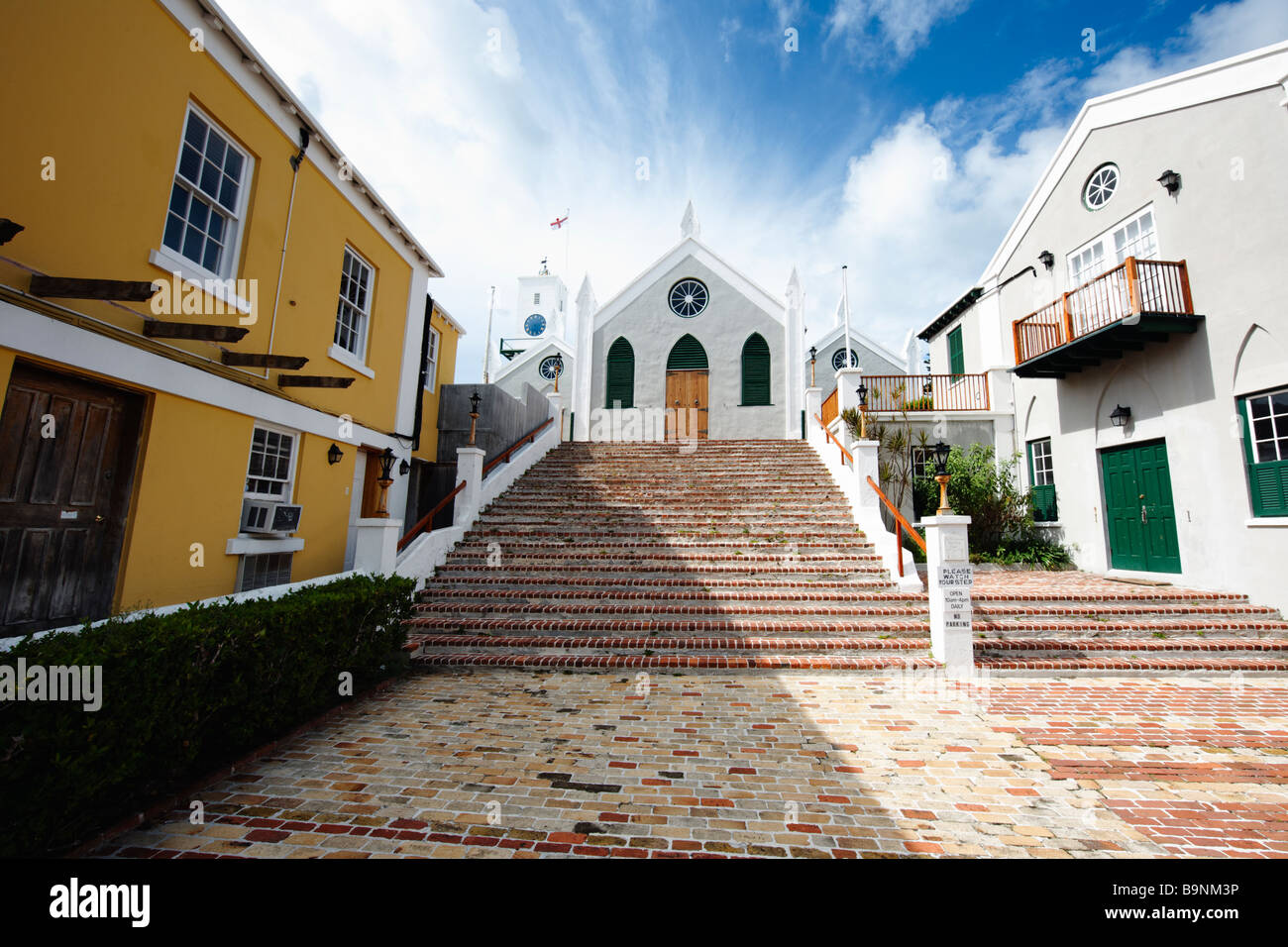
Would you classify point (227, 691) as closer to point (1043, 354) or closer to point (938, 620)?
point (938, 620)

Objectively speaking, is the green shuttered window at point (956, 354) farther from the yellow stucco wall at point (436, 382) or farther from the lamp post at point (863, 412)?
the yellow stucco wall at point (436, 382)

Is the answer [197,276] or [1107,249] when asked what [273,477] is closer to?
[197,276]

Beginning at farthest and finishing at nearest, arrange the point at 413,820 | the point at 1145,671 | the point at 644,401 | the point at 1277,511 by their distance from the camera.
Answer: the point at 644,401
the point at 1277,511
the point at 1145,671
the point at 413,820

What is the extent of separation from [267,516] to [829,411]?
42.5ft

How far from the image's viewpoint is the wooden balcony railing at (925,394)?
13945mm

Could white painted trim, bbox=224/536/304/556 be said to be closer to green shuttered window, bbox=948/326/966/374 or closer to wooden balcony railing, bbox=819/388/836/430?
wooden balcony railing, bbox=819/388/836/430

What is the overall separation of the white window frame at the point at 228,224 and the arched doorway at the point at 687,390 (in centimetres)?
1329

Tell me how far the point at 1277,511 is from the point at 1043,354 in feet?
14.6

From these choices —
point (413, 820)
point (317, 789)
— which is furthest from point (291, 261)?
point (413, 820)

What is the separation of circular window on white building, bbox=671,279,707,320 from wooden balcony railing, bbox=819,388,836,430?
6.57 meters

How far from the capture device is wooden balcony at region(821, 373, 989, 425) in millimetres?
13914

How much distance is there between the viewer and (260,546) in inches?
268
